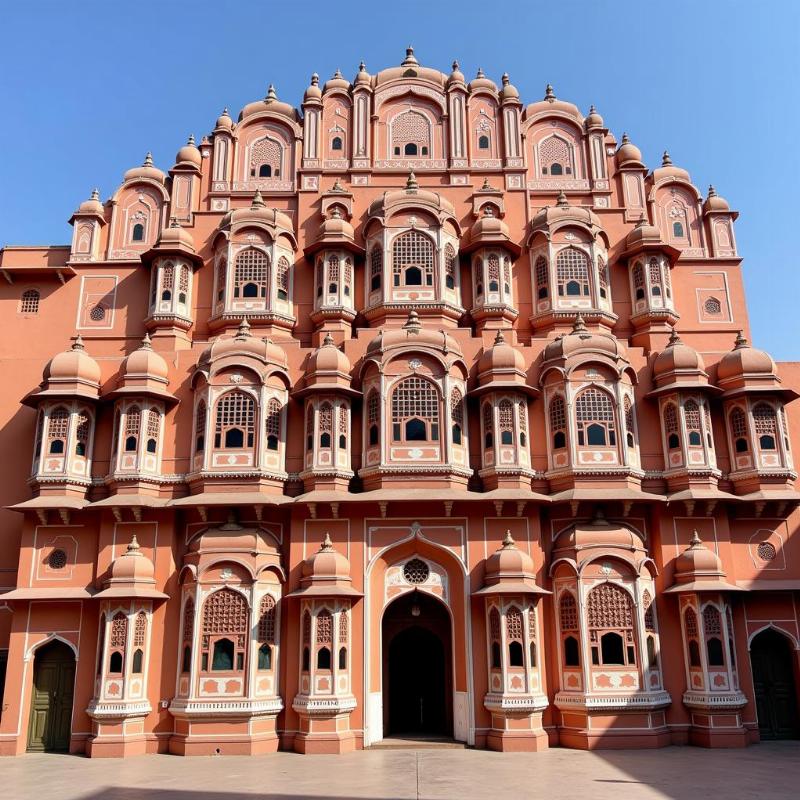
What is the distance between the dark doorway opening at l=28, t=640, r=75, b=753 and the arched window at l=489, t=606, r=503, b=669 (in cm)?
1130

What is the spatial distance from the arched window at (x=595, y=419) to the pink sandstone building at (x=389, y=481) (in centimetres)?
9

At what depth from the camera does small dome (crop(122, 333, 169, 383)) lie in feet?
77.5

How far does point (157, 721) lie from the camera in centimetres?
2102

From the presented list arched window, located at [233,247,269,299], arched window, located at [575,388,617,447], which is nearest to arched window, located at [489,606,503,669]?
arched window, located at [575,388,617,447]

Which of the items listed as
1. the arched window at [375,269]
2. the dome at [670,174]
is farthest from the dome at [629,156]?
the arched window at [375,269]

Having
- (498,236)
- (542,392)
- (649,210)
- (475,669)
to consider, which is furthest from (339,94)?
(475,669)

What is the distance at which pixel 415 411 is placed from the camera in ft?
76.0

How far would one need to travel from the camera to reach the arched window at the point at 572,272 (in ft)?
88.1

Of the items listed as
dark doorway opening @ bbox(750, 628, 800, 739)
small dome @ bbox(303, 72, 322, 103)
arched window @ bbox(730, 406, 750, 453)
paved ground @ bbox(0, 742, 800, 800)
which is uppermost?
small dome @ bbox(303, 72, 322, 103)

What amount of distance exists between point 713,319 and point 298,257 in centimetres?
1438

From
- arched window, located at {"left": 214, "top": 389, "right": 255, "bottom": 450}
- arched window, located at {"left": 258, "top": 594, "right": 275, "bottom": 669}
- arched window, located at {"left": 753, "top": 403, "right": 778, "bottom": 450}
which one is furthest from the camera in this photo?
arched window, located at {"left": 753, "top": 403, "right": 778, "bottom": 450}

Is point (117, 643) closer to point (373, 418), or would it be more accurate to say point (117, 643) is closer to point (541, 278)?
point (373, 418)

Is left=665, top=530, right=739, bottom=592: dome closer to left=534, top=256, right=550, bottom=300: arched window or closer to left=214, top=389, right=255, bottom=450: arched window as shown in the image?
left=534, top=256, right=550, bottom=300: arched window

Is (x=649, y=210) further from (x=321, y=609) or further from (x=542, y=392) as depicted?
(x=321, y=609)
